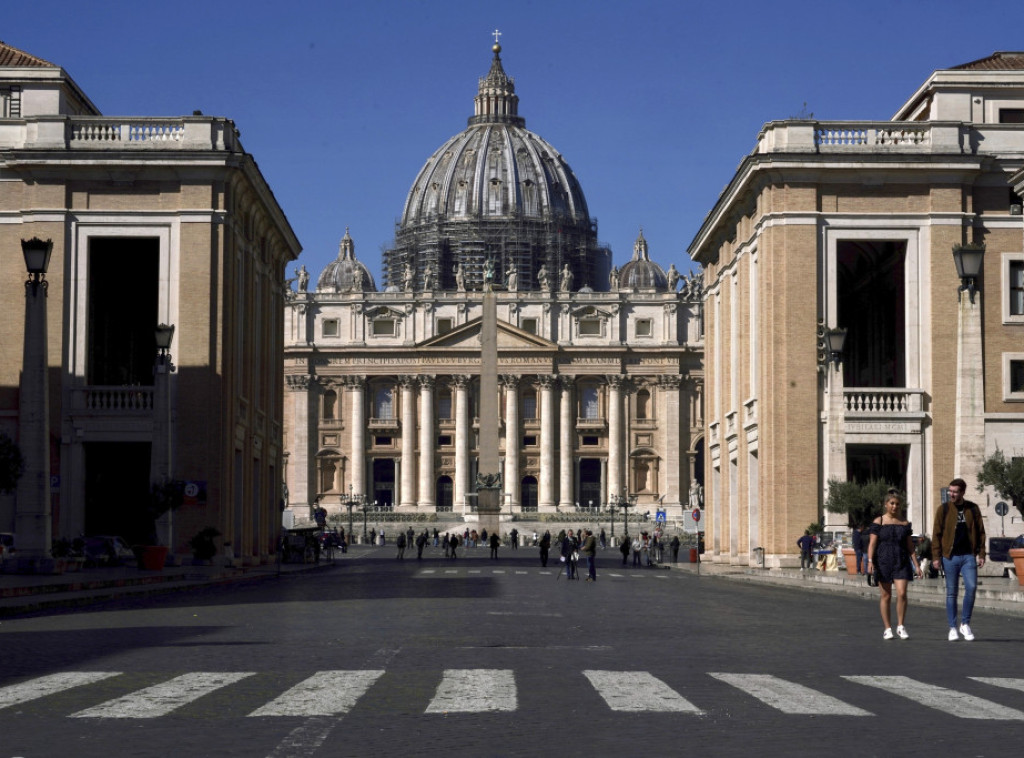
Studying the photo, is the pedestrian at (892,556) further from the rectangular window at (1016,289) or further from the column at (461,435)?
the column at (461,435)

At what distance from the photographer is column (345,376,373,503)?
160 metres

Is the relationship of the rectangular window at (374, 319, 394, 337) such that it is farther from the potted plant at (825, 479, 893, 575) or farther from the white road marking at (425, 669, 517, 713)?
the white road marking at (425, 669, 517, 713)

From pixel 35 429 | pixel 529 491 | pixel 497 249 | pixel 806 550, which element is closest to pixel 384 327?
pixel 529 491

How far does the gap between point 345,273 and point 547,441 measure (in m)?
37.9

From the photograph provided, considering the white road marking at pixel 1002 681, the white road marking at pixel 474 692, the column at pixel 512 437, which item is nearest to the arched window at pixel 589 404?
the column at pixel 512 437

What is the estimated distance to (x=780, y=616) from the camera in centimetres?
2719

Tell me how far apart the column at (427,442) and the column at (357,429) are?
5265mm

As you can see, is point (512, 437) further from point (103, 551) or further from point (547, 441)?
point (103, 551)

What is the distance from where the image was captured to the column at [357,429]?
525ft

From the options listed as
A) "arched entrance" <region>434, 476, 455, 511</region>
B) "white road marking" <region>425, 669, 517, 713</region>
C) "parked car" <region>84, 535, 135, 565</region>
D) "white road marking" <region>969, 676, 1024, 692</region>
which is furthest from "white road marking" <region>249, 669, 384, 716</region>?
"arched entrance" <region>434, 476, 455, 511</region>

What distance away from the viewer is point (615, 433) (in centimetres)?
16088

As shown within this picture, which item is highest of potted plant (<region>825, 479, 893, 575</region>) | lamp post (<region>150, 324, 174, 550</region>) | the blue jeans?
lamp post (<region>150, 324, 174, 550</region>)

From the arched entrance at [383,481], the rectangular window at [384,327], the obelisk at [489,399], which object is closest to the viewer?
the obelisk at [489,399]

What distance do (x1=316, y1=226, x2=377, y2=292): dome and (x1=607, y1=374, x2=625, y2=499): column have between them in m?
31.8
